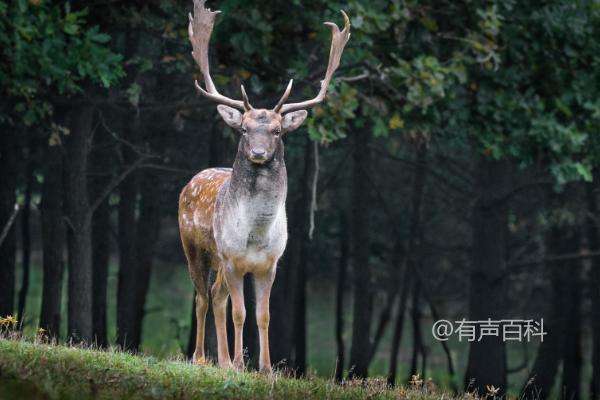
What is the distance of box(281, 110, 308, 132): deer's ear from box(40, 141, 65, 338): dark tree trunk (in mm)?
5970

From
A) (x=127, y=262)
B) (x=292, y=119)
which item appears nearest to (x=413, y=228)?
(x=127, y=262)

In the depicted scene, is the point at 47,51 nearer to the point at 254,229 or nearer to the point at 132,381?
the point at 254,229

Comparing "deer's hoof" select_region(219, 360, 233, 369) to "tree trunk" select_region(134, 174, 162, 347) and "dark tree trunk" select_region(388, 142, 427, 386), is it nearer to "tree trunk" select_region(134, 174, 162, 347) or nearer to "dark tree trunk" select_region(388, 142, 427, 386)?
"tree trunk" select_region(134, 174, 162, 347)

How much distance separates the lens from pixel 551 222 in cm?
2005

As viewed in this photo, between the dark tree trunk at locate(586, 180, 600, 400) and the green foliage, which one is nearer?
the green foliage

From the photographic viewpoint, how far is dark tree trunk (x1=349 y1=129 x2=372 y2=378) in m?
19.8

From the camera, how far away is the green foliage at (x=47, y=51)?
1329cm

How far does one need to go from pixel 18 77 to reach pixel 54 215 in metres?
3.14

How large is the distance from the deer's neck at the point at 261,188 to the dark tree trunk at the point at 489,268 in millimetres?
8238

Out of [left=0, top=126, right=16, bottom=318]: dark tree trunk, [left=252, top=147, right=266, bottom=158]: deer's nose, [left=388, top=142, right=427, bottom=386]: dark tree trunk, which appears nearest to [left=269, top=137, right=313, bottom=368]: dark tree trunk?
[left=388, top=142, right=427, bottom=386]: dark tree trunk

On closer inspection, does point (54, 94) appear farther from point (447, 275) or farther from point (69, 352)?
point (447, 275)

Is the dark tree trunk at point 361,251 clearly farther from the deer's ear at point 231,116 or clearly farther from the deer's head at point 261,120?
the deer's ear at point 231,116

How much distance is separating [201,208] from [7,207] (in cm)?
534

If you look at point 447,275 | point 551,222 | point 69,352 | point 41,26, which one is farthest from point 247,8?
point 447,275
